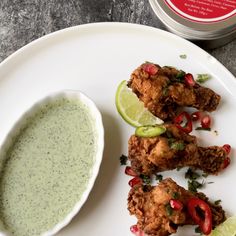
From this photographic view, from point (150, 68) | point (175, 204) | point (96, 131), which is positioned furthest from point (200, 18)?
point (175, 204)

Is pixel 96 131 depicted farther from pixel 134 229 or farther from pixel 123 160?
pixel 134 229

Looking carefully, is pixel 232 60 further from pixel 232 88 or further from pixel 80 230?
pixel 80 230

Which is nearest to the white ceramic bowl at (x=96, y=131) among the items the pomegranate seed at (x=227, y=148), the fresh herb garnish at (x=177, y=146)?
the fresh herb garnish at (x=177, y=146)

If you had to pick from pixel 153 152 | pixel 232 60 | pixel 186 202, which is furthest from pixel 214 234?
pixel 232 60

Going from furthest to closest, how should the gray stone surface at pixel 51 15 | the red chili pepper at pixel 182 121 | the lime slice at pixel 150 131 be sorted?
the gray stone surface at pixel 51 15
the red chili pepper at pixel 182 121
the lime slice at pixel 150 131

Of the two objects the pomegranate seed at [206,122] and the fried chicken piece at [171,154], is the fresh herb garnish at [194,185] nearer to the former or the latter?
the fried chicken piece at [171,154]
